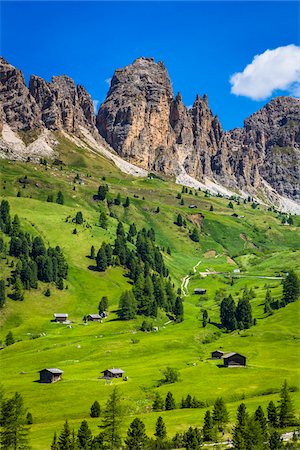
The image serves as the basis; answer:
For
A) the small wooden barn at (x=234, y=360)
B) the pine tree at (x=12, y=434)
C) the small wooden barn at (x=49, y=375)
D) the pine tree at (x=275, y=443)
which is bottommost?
the small wooden barn at (x=49, y=375)

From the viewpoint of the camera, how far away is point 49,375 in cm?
13212

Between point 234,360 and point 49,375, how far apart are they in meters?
45.8

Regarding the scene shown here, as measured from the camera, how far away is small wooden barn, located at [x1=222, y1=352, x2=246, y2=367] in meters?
142

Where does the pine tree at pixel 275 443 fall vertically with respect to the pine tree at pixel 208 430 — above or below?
above

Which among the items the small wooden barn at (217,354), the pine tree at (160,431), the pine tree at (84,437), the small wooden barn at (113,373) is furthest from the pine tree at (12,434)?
the small wooden barn at (217,354)

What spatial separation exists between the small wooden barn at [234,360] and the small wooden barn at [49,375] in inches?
1627

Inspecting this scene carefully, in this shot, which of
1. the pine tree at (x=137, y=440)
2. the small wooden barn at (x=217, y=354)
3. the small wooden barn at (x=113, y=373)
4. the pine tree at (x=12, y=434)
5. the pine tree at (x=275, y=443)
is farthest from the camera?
the small wooden barn at (x=217, y=354)

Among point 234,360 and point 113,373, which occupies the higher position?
point 234,360

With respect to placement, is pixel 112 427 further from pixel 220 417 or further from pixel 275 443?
pixel 275 443

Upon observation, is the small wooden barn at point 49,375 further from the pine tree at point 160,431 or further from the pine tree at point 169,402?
the pine tree at point 160,431

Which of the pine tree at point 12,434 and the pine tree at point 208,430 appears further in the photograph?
the pine tree at point 208,430

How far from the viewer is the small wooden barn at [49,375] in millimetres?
131750

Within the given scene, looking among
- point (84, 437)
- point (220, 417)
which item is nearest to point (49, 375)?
point (220, 417)

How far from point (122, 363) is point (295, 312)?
7568 centimetres
